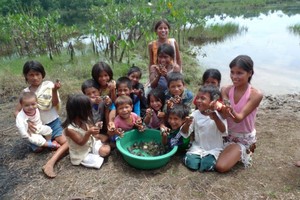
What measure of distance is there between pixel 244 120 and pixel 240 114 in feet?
0.73

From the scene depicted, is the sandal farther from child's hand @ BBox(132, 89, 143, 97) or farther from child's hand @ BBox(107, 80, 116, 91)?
child's hand @ BBox(132, 89, 143, 97)

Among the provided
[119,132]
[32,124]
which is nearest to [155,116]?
[119,132]

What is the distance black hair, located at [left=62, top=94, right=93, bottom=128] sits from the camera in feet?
9.16

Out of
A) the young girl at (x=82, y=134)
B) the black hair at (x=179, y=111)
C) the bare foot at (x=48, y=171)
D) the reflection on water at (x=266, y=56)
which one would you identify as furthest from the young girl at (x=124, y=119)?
the reflection on water at (x=266, y=56)

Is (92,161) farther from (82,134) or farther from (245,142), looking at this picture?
(245,142)

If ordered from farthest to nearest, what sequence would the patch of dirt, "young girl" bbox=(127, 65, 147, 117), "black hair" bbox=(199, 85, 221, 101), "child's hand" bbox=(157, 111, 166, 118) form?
"young girl" bbox=(127, 65, 147, 117) < "child's hand" bbox=(157, 111, 166, 118) < "black hair" bbox=(199, 85, 221, 101) < the patch of dirt

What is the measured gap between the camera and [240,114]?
9.00ft

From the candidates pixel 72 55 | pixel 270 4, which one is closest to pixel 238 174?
pixel 72 55

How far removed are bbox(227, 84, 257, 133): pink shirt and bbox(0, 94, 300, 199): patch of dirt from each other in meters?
0.42

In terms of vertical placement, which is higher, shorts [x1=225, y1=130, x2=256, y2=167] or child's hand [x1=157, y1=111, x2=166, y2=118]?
child's hand [x1=157, y1=111, x2=166, y2=118]

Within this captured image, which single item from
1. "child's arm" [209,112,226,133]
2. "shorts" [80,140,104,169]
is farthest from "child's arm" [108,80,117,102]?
"child's arm" [209,112,226,133]

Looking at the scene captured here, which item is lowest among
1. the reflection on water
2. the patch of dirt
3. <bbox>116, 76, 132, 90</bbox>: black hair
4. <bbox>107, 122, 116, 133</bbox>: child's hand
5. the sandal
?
the reflection on water

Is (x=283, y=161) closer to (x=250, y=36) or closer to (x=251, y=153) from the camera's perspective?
(x=251, y=153)

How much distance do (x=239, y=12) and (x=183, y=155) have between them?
72.0 ft
